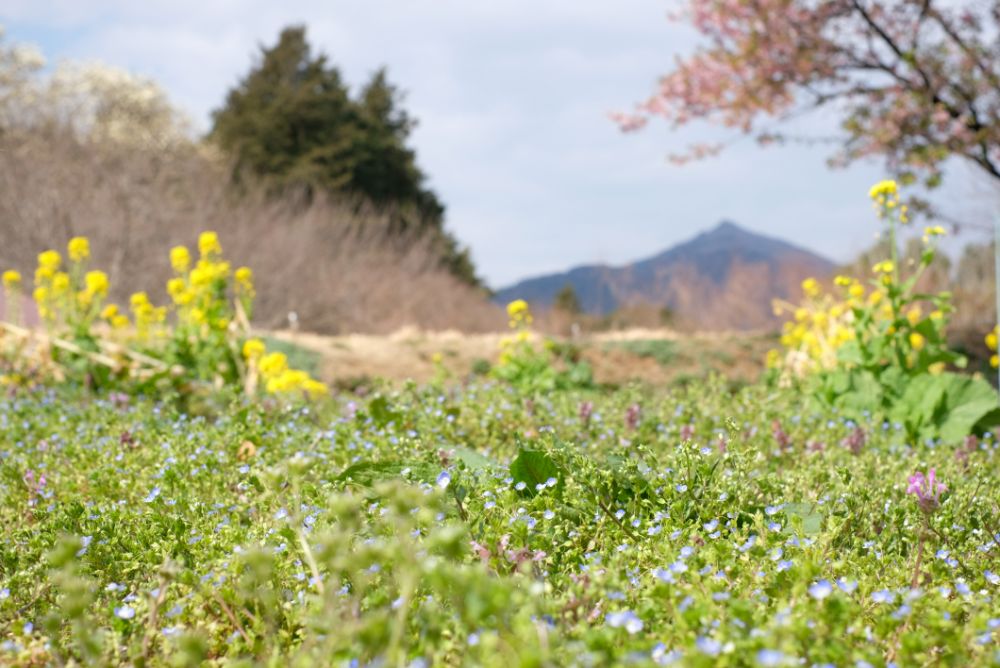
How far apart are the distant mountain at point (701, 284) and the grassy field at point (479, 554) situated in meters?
20.9

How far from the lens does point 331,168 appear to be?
89.1 ft

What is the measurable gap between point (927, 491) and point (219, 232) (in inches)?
724

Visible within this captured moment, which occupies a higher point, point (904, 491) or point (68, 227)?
point (68, 227)

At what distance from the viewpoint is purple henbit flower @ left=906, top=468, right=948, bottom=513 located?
8.04 ft

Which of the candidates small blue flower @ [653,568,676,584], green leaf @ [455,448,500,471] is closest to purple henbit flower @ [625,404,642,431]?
green leaf @ [455,448,500,471]

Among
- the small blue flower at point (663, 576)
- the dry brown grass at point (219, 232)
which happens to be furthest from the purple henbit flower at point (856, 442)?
the dry brown grass at point (219, 232)

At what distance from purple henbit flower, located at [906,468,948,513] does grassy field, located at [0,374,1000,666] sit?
12 millimetres

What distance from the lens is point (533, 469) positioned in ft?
9.75

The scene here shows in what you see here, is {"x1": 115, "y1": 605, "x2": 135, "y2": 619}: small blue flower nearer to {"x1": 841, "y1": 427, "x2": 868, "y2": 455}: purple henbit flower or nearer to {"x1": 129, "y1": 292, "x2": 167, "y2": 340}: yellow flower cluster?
{"x1": 841, "y1": 427, "x2": 868, "y2": 455}: purple henbit flower

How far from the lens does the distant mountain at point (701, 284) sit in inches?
1036

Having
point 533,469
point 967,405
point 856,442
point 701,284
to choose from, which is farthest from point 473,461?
point 701,284

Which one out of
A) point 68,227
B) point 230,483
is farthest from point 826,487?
point 68,227

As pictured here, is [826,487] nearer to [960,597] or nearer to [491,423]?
[960,597]

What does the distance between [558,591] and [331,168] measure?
26.0m
